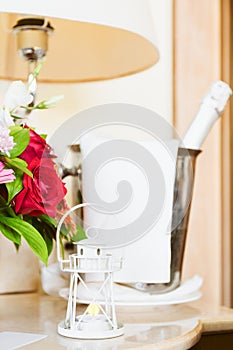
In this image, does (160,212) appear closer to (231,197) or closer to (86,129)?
(86,129)

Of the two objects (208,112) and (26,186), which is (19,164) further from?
(208,112)

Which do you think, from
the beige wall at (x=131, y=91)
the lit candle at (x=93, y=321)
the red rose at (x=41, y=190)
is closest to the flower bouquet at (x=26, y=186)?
the red rose at (x=41, y=190)

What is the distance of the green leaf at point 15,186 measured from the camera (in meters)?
0.84

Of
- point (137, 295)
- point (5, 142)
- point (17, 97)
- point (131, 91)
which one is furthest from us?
point (131, 91)

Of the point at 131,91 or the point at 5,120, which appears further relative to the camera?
the point at 131,91

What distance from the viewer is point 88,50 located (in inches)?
52.5

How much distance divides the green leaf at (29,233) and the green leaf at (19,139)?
91 millimetres

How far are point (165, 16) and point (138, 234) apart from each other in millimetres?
786

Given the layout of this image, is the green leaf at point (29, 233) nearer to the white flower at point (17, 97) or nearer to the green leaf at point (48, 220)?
the green leaf at point (48, 220)

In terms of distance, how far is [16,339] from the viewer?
2.73 feet

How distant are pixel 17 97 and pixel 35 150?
0.11 m

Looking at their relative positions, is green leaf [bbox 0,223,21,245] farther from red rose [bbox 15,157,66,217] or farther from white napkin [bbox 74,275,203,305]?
white napkin [bbox 74,275,203,305]

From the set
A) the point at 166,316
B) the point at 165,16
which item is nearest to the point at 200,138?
the point at 166,316

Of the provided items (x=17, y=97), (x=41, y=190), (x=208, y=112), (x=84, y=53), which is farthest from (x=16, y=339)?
(x=84, y=53)
